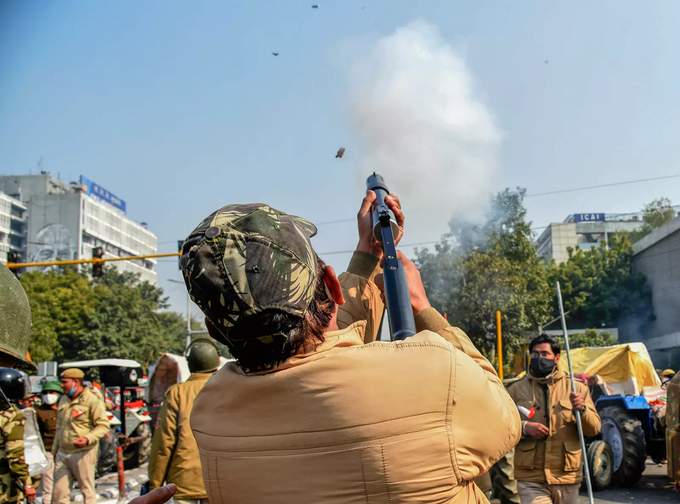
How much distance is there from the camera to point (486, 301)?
27.7m

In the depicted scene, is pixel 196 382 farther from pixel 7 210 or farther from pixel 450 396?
pixel 7 210

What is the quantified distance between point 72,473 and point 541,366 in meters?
6.67

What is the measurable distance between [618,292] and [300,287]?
47371 millimetres

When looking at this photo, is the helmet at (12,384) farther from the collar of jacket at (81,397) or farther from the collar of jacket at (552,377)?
the collar of jacket at (552,377)

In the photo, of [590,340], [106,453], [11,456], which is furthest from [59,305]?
[11,456]

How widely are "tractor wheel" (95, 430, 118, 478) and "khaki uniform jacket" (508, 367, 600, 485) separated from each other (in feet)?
31.6

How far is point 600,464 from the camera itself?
1005 centimetres

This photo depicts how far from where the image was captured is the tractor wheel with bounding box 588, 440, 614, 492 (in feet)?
32.0

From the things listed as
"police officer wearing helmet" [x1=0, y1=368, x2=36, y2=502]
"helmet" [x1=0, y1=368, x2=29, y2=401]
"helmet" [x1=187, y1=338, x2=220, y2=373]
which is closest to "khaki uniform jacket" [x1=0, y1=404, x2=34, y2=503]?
"police officer wearing helmet" [x1=0, y1=368, x2=36, y2=502]

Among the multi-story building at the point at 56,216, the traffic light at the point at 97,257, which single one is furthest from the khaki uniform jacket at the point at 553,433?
the multi-story building at the point at 56,216

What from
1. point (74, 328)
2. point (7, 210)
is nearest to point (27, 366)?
point (74, 328)

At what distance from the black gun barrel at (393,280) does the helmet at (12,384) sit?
8.49m

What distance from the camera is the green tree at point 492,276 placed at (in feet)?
91.7

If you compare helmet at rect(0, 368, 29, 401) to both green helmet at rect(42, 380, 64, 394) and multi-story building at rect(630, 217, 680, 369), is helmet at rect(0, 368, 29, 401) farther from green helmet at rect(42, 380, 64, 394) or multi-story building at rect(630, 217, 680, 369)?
multi-story building at rect(630, 217, 680, 369)
